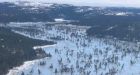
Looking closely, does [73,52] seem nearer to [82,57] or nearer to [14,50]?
[82,57]

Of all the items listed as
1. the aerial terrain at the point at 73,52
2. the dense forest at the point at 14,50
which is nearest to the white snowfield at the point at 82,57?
the aerial terrain at the point at 73,52

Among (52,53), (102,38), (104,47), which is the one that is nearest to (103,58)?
(52,53)

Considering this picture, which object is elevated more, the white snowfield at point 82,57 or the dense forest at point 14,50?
the dense forest at point 14,50

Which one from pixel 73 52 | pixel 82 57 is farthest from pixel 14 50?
pixel 73 52

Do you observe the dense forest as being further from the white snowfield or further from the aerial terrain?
the white snowfield

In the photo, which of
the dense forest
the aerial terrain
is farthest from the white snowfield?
the dense forest

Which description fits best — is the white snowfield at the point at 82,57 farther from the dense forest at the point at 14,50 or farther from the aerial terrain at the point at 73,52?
the dense forest at the point at 14,50
